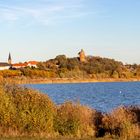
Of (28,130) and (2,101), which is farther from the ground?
(2,101)

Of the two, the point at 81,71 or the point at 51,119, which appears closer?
the point at 51,119

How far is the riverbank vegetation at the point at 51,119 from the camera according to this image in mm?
22844

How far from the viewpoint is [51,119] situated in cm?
2344

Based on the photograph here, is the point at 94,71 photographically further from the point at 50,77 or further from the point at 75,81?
the point at 50,77

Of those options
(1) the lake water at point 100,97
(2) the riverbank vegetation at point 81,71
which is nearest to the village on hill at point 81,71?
(2) the riverbank vegetation at point 81,71

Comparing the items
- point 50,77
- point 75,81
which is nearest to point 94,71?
point 75,81

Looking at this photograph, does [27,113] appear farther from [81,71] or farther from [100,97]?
[81,71]

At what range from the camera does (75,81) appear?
601ft

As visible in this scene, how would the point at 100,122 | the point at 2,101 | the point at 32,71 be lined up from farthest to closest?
the point at 32,71 < the point at 100,122 < the point at 2,101

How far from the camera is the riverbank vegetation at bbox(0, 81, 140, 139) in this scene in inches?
899

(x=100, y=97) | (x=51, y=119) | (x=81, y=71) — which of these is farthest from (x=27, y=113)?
(x=81, y=71)

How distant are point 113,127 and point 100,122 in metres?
1.53

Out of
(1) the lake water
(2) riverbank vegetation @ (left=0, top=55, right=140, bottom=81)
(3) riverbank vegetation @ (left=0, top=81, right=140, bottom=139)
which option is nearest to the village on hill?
(2) riverbank vegetation @ (left=0, top=55, right=140, bottom=81)

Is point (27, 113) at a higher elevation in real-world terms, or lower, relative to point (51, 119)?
higher
